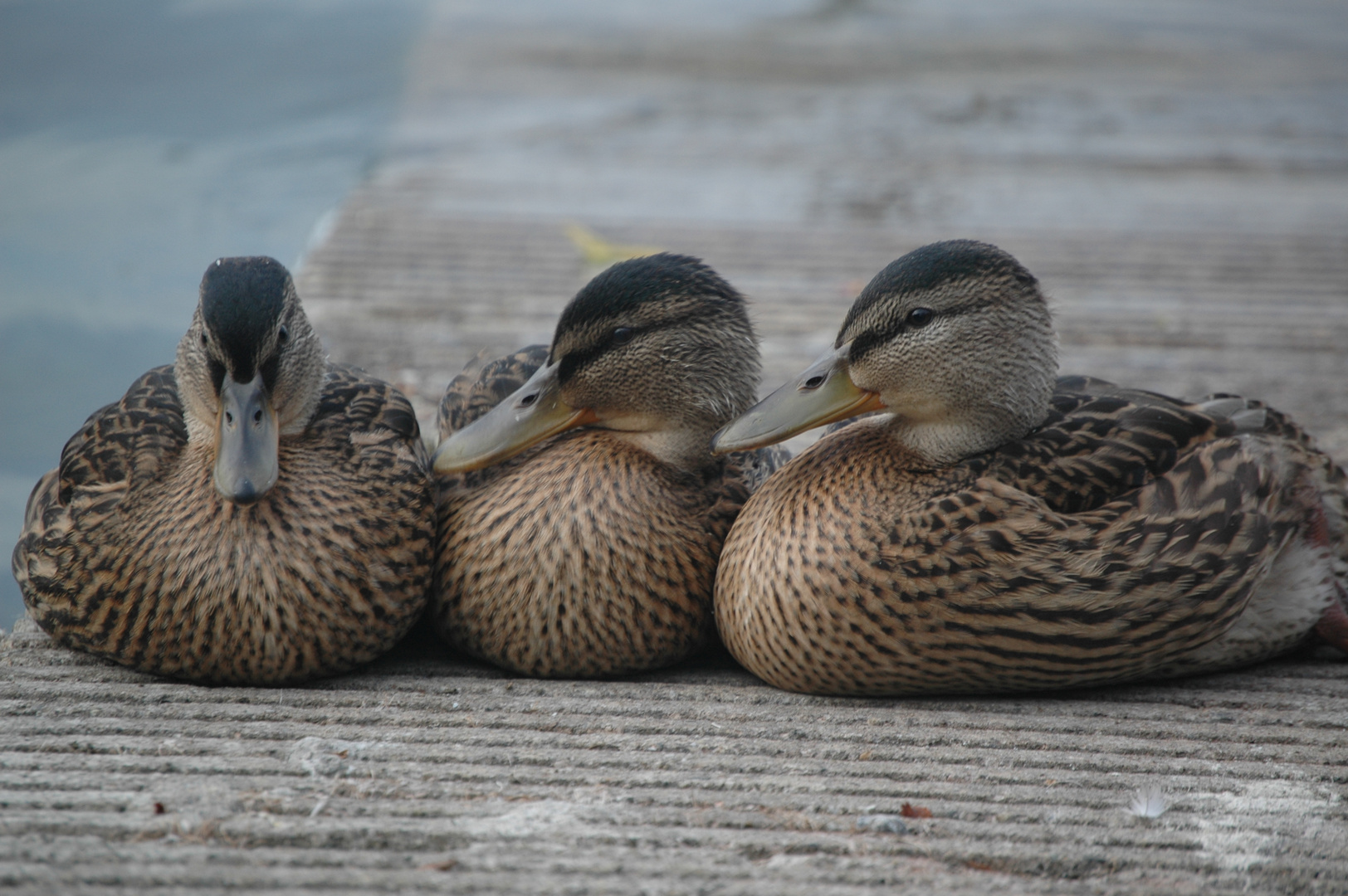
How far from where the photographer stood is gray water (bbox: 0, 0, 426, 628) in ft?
14.8

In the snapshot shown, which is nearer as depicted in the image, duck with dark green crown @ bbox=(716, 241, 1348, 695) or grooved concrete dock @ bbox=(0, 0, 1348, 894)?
grooved concrete dock @ bbox=(0, 0, 1348, 894)

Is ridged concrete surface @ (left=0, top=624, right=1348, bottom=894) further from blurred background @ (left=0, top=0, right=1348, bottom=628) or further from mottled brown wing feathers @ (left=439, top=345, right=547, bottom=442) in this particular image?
blurred background @ (left=0, top=0, right=1348, bottom=628)

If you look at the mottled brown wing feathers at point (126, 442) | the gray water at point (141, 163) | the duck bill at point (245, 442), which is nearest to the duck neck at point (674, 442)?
the duck bill at point (245, 442)

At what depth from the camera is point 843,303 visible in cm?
534

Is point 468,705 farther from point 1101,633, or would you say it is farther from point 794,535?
point 1101,633

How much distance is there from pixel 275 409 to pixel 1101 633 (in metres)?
1.87

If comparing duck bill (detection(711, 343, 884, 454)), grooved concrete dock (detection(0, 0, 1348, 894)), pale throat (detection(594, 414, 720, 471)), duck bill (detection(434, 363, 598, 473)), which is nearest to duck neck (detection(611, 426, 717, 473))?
pale throat (detection(594, 414, 720, 471))

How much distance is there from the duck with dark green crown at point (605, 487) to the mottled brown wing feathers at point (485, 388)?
1 cm

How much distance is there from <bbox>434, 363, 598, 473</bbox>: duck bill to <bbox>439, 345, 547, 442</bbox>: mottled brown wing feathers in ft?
0.51

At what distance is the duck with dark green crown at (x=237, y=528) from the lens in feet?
8.53

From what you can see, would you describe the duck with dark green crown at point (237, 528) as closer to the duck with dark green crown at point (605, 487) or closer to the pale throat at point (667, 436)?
the duck with dark green crown at point (605, 487)

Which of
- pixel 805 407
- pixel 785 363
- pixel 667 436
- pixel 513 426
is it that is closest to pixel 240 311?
pixel 513 426

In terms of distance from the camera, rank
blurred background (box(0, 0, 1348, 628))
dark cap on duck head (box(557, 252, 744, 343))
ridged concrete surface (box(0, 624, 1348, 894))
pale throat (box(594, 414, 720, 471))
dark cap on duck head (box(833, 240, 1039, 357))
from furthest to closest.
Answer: blurred background (box(0, 0, 1348, 628)) → pale throat (box(594, 414, 720, 471)) → dark cap on duck head (box(557, 252, 744, 343)) → dark cap on duck head (box(833, 240, 1039, 357)) → ridged concrete surface (box(0, 624, 1348, 894))

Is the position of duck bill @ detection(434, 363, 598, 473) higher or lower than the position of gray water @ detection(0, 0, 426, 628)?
lower
